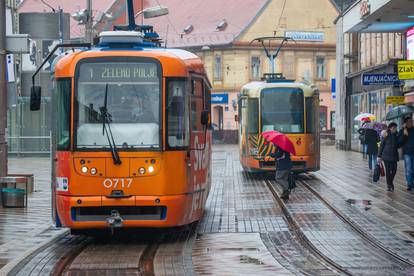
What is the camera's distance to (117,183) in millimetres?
13508

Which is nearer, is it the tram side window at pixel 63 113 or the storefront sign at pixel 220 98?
the tram side window at pixel 63 113

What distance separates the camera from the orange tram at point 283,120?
2884cm

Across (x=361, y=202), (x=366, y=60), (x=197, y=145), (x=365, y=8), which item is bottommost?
(x=361, y=202)

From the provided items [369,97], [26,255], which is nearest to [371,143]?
[369,97]

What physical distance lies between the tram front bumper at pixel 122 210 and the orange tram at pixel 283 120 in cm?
1529

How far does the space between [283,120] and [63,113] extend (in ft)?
52.0

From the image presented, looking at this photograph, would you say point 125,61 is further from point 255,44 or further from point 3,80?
point 255,44

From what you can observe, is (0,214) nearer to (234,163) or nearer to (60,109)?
(60,109)

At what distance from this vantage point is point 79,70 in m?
13.9

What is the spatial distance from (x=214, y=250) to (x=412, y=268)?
300 cm

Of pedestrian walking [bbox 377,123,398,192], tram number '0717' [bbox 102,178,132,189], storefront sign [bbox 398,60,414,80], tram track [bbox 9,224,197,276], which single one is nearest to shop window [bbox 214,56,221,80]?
storefront sign [bbox 398,60,414,80]

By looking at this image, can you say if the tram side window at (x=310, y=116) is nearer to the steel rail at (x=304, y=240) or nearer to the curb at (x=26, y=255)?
the steel rail at (x=304, y=240)

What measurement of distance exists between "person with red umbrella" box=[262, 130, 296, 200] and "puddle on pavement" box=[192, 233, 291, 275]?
6.36 metres

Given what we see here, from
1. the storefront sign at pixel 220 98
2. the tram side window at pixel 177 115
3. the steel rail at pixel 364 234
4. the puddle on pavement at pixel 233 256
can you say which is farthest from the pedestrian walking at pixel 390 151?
the storefront sign at pixel 220 98
